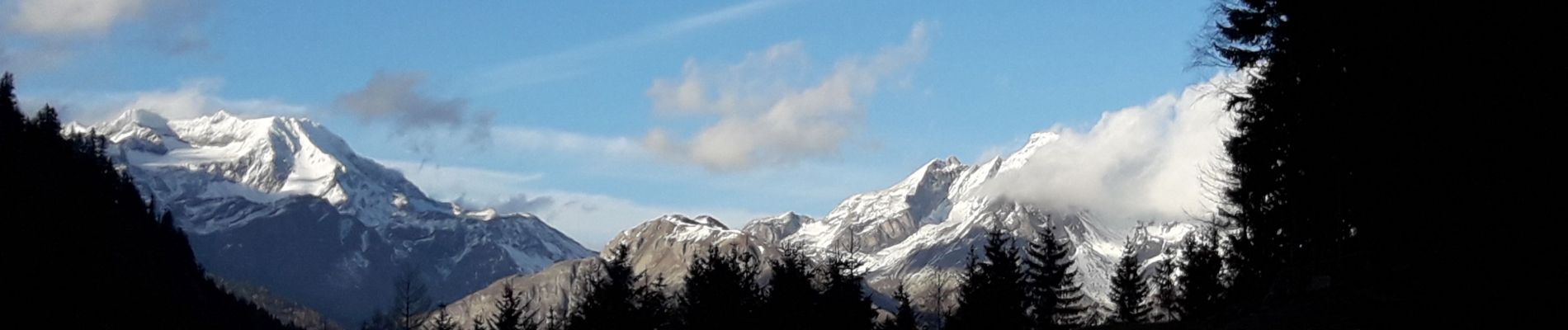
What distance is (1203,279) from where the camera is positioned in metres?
61.2

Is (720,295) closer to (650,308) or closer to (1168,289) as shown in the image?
(650,308)

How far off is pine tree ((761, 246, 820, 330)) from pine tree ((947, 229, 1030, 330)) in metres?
6.64

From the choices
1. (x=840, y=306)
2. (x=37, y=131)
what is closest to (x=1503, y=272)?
(x=840, y=306)

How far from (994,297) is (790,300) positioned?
389 inches

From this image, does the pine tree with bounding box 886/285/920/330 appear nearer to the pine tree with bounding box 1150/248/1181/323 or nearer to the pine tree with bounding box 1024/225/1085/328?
the pine tree with bounding box 1024/225/1085/328

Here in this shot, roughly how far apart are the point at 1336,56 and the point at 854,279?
2156 inches

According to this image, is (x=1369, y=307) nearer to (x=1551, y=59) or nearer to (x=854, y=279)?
(x=1551, y=59)

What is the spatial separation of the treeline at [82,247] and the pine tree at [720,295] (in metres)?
33.8

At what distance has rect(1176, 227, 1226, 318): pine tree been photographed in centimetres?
5806

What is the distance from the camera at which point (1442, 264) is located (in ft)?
65.6

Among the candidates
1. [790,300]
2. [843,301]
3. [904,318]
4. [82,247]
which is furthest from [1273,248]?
[82,247]

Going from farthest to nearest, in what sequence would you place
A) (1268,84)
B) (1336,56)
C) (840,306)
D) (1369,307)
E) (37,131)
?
1. (37,131)
2. (840,306)
3. (1268,84)
4. (1336,56)
5. (1369,307)

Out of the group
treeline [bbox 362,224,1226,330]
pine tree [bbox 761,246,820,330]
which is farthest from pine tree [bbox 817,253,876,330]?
pine tree [bbox 761,246,820,330]

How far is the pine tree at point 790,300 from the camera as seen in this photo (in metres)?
67.6
